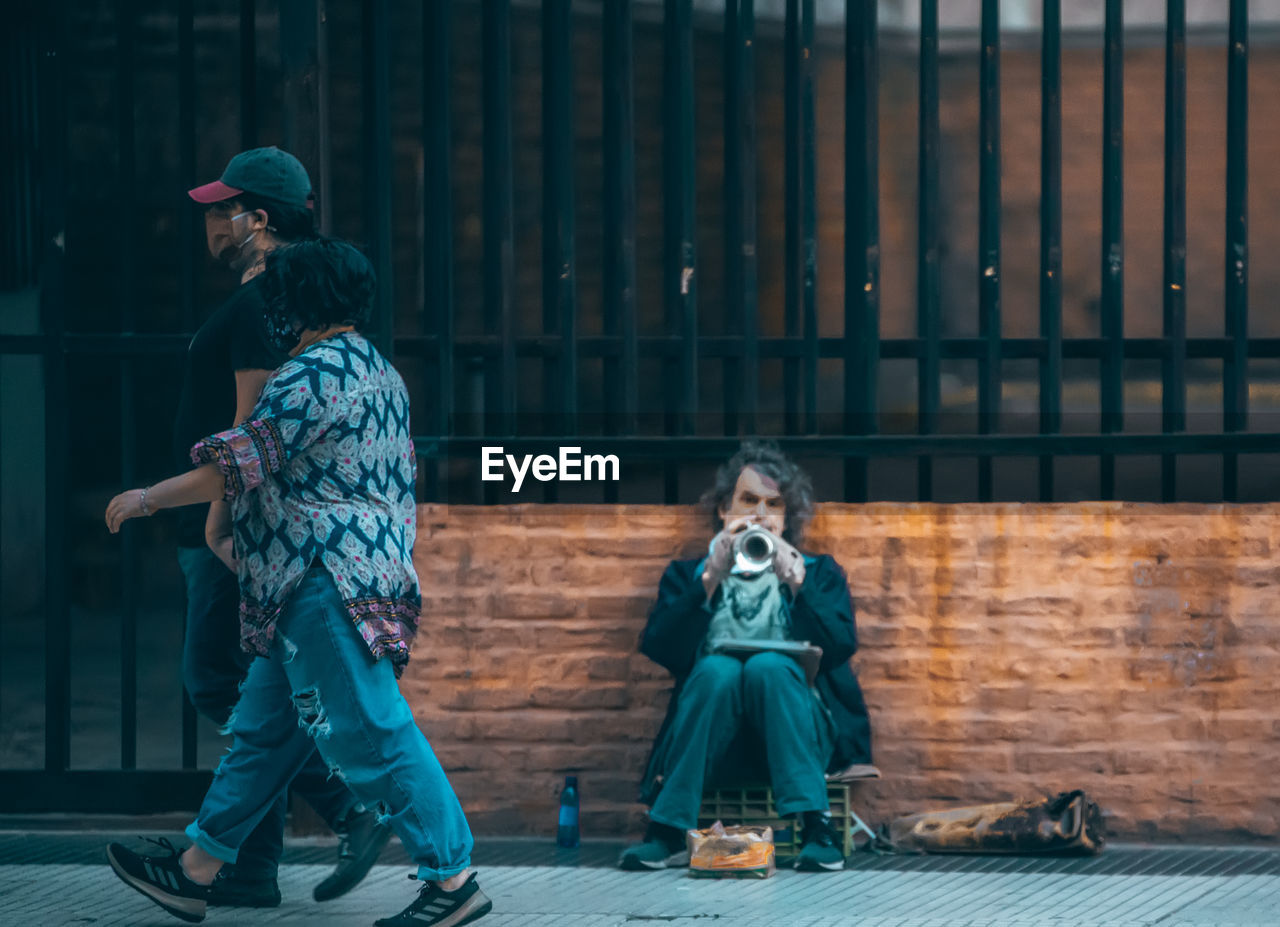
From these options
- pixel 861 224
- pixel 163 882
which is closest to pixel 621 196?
pixel 861 224

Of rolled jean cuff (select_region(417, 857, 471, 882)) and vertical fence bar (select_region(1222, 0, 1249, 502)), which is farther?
vertical fence bar (select_region(1222, 0, 1249, 502))

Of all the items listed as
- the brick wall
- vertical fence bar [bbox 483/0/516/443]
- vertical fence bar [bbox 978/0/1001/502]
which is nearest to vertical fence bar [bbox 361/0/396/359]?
vertical fence bar [bbox 483/0/516/443]

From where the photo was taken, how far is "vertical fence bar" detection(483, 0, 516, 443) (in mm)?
5898

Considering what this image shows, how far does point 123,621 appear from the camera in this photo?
19.3 ft

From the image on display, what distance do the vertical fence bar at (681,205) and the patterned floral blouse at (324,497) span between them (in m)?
1.59

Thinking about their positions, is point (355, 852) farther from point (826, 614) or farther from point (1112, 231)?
point (1112, 231)

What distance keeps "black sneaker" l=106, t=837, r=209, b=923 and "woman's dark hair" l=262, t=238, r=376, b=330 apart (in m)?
1.42

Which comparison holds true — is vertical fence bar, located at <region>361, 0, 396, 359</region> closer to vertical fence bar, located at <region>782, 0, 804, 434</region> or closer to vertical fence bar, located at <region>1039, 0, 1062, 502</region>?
vertical fence bar, located at <region>782, 0, 804, 434</region>

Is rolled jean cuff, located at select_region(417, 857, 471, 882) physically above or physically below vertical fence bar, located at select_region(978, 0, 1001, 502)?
below

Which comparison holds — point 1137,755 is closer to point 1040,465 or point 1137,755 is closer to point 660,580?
point 1040,465

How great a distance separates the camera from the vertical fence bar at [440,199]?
589cm

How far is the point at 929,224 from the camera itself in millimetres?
5852

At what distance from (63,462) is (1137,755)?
12.0 ft

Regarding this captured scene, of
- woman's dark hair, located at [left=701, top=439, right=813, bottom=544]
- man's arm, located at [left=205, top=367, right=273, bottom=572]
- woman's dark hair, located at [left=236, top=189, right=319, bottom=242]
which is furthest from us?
woman's dark hair, located at [left=701, top=439, right=813, bottom=544]
